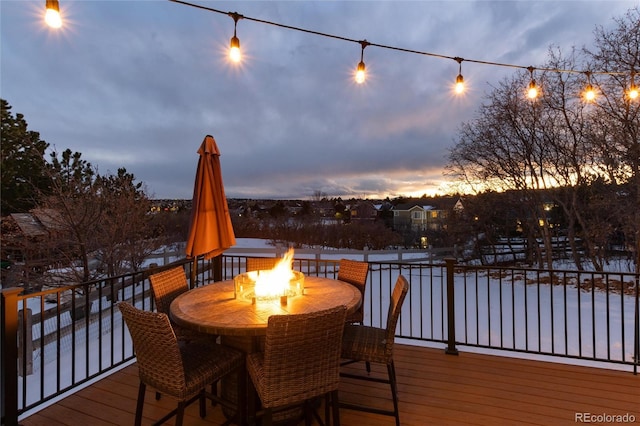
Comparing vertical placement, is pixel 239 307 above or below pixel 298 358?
above

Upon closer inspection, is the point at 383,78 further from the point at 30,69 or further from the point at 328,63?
the point at 30,69

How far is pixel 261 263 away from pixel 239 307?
136 cm

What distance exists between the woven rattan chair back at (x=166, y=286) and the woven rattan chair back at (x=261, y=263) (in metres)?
0.75

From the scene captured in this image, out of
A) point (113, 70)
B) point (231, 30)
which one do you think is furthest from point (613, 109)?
point (113, 70)

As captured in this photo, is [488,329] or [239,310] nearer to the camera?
[239,310]

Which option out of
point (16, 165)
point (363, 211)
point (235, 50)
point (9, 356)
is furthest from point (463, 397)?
point (363, 211)

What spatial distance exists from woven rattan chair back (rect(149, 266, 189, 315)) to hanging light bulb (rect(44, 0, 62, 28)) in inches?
71.2

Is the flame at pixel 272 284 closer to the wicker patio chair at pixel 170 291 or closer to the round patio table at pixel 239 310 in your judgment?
the round patio table at pixel 239 310

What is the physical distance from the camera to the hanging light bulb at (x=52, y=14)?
1.96 metres

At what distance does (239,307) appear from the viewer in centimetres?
215

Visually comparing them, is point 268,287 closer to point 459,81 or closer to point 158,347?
point 158,347

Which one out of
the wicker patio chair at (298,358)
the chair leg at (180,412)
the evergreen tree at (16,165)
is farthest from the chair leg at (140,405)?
the evergreen tree at (16,165)

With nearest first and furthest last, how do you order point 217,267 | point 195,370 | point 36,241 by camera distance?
point 195,370 → point 217,267 → point 36,241

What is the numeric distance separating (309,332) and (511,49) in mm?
7133
